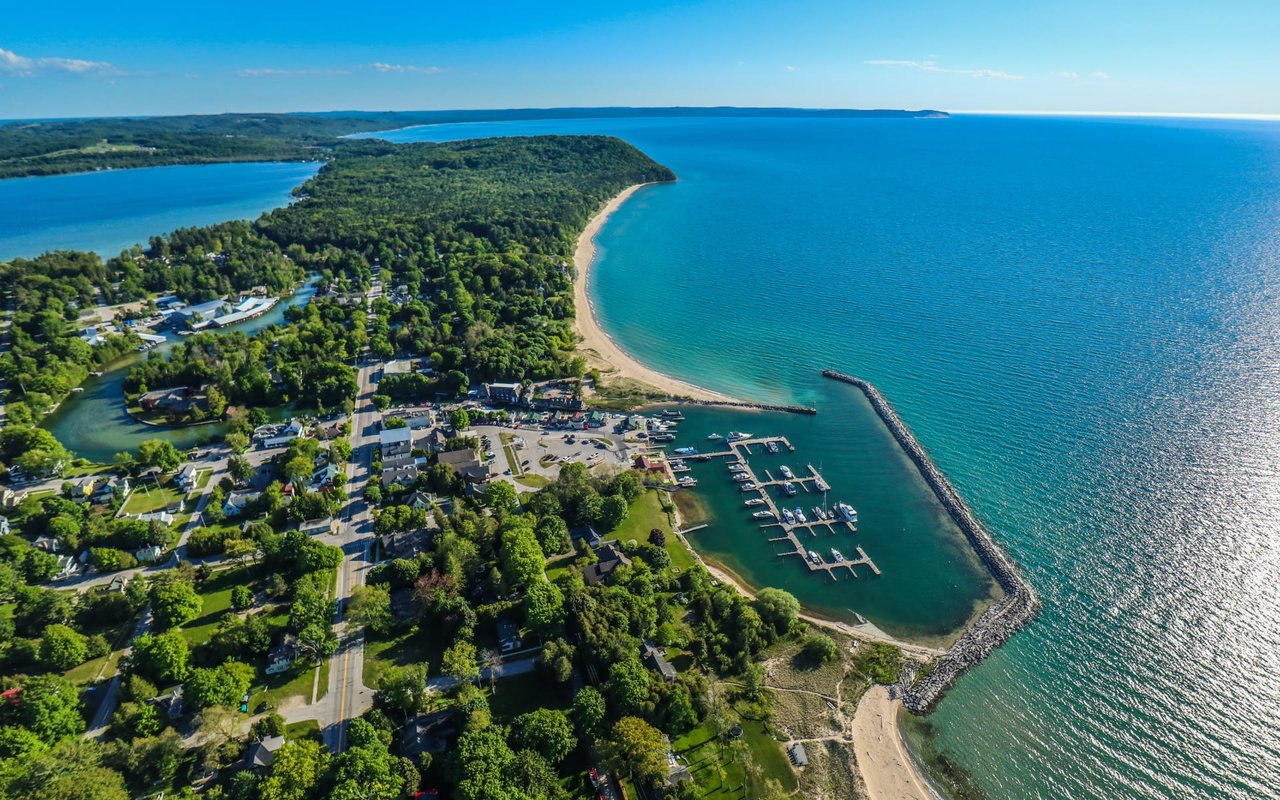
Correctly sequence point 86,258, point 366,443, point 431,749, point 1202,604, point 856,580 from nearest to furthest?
point 431,749, point 1202,604, point 856,580, point 366,443, point 86,258

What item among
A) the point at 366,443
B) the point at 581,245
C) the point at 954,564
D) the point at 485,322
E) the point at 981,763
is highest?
the point at 581,245

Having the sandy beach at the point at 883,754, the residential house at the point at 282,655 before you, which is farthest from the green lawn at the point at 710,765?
the residential house at the point at 282,655

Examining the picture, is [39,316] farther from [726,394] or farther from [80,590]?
[726,394]

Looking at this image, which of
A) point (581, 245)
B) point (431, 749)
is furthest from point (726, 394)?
point (581, 245)

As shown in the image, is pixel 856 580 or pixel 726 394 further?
pixel 726 394

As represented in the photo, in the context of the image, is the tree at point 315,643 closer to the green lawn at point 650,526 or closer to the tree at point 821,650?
the green lawn at point 650,526

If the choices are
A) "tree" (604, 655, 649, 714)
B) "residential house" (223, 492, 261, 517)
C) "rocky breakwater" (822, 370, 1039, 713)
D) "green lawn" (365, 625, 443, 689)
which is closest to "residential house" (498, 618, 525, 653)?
"green lawn" (365, 625, 443, 689)

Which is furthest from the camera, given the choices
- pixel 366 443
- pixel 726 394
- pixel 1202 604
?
pixel 726 394
